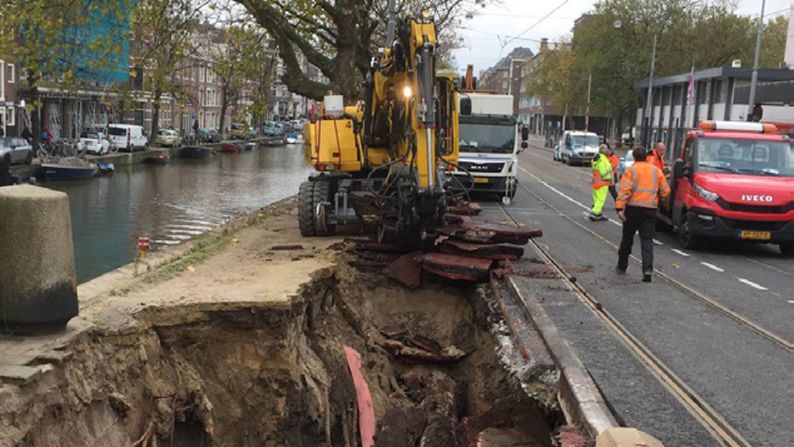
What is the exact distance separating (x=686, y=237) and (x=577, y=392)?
9339mm

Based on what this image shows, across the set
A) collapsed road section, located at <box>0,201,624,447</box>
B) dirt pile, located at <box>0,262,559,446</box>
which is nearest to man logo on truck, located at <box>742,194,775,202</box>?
collapsed road section, located at <box>0,201,624,447</box>

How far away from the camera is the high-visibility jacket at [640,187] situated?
10680 mm

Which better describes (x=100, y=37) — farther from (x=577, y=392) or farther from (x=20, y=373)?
(x=577, y=392)

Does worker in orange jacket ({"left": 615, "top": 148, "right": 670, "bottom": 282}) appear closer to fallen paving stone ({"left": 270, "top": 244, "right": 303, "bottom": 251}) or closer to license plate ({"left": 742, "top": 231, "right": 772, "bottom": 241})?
license plate ({"left": 742, "top": 231, "right": 772, "bottom": 241})

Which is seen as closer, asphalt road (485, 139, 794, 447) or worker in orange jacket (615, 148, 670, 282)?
asphalt road (485, 139, 794, 447)

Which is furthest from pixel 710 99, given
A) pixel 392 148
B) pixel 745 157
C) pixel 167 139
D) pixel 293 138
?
pixel 293 138

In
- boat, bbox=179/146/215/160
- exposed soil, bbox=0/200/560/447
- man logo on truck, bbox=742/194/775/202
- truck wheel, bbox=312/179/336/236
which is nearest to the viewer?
exposed soil, bbox=0/200/560/447

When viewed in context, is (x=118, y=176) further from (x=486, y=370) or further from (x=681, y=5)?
(x=681, y=5)

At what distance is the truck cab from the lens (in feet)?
43.6

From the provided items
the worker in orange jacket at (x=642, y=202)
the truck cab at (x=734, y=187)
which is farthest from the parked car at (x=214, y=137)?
the worker in orange jacket at (x=642, y=202)

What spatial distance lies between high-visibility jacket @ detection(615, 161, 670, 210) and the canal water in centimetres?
1044

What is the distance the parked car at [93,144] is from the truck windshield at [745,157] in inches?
1421

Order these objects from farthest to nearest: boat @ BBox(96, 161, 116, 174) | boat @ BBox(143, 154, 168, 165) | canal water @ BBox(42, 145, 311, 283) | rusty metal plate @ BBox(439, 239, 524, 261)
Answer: boat @ BBox(143, 154, 168, 165) → boat @ BBox(96, 161, 116, 174) → canal water @ BBox(42, 145, 311, 283) → rusty metal plate @ BBox(439, 239, 524, 261)

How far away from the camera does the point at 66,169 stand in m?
Answer: 34.3
